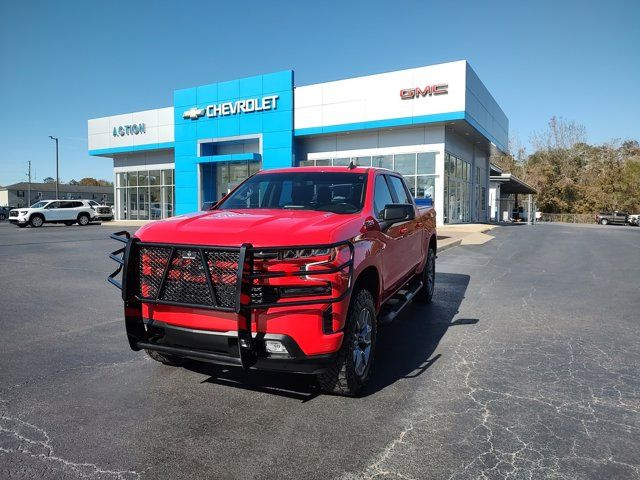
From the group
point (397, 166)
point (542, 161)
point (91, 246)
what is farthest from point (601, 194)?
point (91, 246)

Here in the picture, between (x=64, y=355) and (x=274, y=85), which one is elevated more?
(x=274, y=85)

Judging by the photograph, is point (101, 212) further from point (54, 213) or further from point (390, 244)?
point (390, 244)

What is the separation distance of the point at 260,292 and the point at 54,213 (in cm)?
3466

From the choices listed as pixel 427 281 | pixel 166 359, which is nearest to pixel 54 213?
pixel 427 281

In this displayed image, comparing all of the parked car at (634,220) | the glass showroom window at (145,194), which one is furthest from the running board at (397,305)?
the parked car at (634,220)

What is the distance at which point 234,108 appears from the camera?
3138cm

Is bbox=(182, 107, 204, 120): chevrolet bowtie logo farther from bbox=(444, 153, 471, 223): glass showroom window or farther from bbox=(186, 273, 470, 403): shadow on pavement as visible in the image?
bbox=(186, 273, 470, 403): shadow on pavement

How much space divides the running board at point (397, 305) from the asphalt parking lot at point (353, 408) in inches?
16.6

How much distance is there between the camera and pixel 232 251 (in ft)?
10.3

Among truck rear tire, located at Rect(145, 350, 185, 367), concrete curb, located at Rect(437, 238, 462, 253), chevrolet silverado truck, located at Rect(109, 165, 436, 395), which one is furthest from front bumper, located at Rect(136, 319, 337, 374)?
concrete curb, located at Rect(437, 238, 462, 253)

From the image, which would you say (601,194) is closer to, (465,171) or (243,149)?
(465,171)

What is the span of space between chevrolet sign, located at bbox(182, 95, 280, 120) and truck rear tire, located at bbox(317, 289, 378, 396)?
27.4m

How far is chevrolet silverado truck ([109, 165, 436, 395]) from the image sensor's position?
3.19 meters

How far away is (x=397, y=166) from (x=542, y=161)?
51555mm
